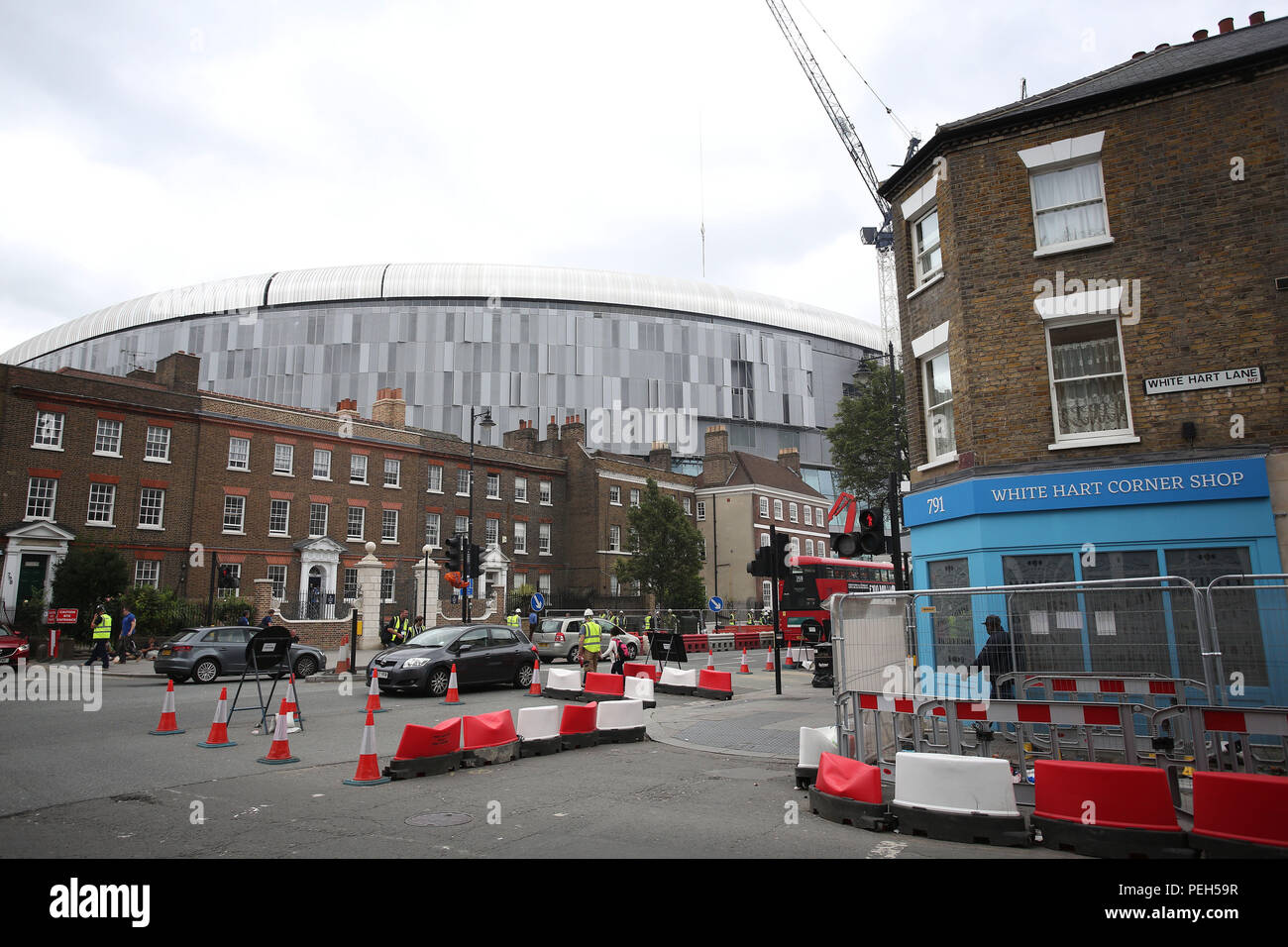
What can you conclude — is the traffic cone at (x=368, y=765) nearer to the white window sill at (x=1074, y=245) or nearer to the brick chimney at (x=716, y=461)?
the white window sill at (x=1074, y=245)

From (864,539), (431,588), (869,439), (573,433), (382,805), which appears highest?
(573,433)

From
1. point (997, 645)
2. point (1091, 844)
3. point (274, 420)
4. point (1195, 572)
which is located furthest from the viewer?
point (274, 420)

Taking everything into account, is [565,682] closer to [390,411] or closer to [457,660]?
[457,660]

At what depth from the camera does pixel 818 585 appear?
Result: 38375 millimetres

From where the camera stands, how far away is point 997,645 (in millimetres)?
8406

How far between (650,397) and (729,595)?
2672cm

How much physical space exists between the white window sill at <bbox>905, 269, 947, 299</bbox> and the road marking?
10.5m

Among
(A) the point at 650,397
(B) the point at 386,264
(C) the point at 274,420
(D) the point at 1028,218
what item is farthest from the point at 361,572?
(B) the point at 386,264

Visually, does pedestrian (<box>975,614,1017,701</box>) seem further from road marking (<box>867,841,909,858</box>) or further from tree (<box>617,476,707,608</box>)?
tree (<box>617,476,707,608</box>)

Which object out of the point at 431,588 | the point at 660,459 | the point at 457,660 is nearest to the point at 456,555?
the point at 457,660

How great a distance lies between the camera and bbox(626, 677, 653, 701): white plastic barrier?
1553 cm

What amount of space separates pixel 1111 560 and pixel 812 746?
20.8ft

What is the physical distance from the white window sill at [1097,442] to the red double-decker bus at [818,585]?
73.0 ft

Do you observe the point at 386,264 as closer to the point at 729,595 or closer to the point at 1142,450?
the point at 729,595
